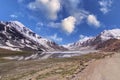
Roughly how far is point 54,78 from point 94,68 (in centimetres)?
529

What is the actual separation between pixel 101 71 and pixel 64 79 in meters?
4.52

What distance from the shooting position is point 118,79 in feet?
102

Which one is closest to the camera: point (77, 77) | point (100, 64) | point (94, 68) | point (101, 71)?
point (77, 77)

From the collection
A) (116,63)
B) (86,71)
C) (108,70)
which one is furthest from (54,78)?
(116,63)

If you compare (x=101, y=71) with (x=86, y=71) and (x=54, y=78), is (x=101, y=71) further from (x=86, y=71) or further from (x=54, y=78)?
(x=54, y=78)

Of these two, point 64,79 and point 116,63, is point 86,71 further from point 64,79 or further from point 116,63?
point 116,63

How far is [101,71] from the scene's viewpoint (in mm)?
36719

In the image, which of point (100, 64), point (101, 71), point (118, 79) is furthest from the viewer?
point (100, 64)

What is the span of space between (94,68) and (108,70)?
262 centimetres

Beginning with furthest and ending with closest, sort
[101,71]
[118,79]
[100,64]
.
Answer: [100,64] < [101,71] < [118,79]

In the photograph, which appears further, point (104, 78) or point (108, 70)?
point (108, 70)

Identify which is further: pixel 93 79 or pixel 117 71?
pixel 117 71

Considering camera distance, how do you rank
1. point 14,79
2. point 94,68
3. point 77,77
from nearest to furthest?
point 77,77 < point 94,68 < point 14,79

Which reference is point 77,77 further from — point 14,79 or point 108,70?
point 14,79
